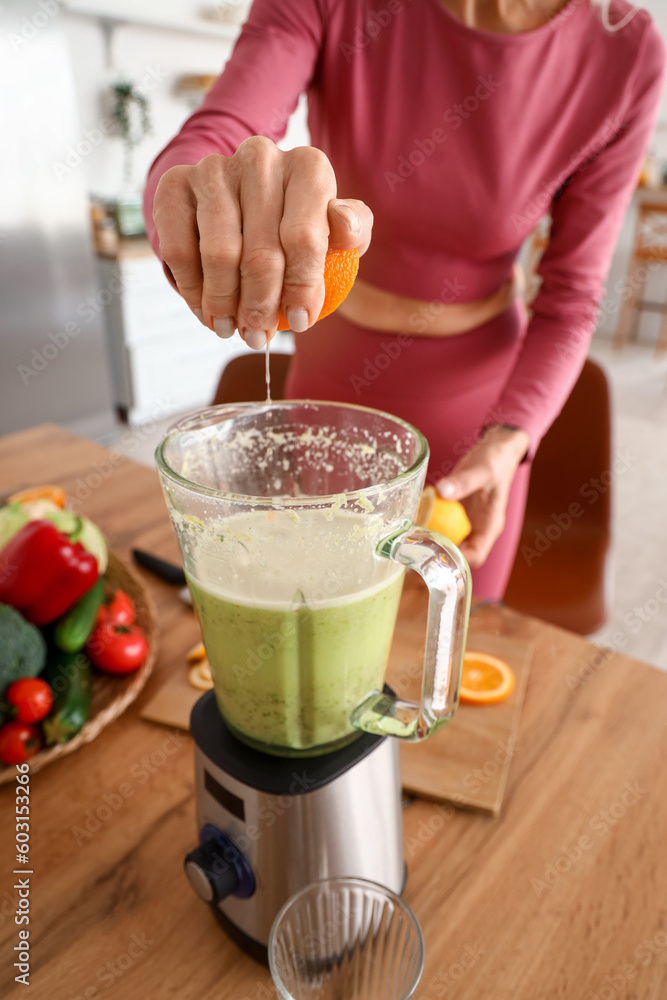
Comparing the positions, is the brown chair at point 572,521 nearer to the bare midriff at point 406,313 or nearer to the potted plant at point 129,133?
the bare midriff at point 406,313

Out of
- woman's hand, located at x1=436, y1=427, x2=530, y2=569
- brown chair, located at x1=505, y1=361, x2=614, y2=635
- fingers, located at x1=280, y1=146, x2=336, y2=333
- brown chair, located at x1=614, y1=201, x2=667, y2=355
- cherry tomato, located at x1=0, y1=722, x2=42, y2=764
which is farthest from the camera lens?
brown chair, located at x1=614, y1=201, x2=667, y2=355

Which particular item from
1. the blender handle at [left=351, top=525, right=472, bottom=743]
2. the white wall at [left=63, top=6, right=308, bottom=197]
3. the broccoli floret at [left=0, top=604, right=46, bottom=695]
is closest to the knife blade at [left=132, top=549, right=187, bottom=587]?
the broccoli floret at [left=0, top=604, right=46, bottom=695]

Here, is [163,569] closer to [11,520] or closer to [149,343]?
[11,520]

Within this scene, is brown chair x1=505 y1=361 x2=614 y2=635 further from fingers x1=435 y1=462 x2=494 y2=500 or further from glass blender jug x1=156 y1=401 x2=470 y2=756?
glass blender jug x1=156 y1=401 x2=470 y2=756

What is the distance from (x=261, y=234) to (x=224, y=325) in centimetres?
6

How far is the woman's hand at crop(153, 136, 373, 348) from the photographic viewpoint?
408 mm

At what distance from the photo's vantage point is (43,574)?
72 cm

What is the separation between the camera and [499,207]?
103cm

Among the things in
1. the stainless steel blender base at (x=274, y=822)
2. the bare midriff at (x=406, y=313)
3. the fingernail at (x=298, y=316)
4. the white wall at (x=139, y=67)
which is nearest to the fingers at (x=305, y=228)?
the fingernail at (x=298, y=316)

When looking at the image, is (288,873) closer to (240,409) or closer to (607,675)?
(240,409)

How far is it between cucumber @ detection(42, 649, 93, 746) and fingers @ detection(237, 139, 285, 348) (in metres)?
0.44

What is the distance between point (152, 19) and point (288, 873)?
379 cm

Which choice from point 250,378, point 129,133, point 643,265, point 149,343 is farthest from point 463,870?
point 643,265

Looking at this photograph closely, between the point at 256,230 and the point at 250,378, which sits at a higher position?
the point at 256,230
